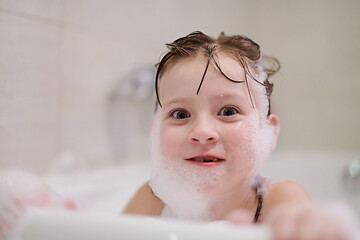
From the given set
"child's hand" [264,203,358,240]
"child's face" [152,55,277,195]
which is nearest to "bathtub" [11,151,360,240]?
"child's hand" [264,203,358,240]

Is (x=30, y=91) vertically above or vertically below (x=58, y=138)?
above

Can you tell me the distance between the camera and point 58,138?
1177 millimetres

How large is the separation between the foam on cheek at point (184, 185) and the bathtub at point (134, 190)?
0.11 m

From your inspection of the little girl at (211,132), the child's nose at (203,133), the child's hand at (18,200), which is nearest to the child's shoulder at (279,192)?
the little girl at (211,132)

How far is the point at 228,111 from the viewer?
0.61 metres

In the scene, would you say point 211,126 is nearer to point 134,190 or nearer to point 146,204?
point 146,204

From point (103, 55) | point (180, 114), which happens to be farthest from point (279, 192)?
point (103, 55)

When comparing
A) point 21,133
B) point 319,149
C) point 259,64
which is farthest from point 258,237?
point 319,149

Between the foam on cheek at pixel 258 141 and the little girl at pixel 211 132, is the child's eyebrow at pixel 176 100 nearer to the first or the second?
the little girl at pixel 211 132

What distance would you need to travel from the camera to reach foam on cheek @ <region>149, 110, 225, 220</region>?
0.62 m

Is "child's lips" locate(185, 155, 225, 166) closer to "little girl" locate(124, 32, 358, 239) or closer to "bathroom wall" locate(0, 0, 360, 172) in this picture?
"little girl" locate(124, 32, 358, 239)

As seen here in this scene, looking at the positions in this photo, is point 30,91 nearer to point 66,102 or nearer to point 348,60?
point 66,102

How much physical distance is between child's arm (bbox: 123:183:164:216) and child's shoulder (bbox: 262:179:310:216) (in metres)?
0.17

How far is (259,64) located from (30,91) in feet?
2.21
